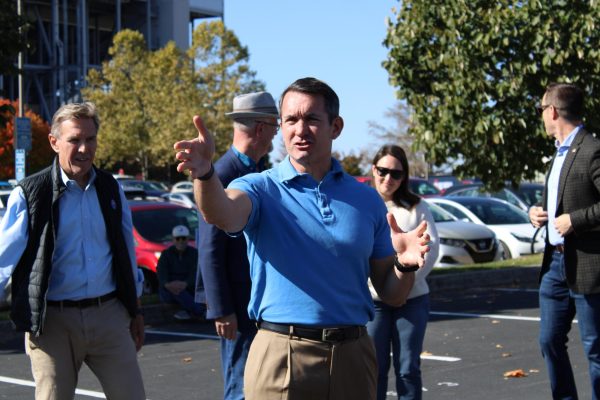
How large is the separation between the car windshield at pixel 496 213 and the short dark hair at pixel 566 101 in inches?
558

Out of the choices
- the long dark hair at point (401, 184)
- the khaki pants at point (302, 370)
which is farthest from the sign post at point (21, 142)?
the khaki pants at point (302, 370)

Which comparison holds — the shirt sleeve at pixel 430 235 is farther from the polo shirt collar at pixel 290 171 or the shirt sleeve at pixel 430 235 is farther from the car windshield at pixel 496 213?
the car windshield at pixel 496 213

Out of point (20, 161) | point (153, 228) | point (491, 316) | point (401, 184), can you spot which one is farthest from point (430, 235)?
point (20, 161)

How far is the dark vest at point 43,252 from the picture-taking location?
5086 mm

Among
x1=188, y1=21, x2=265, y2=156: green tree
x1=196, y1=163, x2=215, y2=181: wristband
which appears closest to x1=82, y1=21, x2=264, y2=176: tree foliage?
x1=188, y1=21, x2=265, y2=156: green tree

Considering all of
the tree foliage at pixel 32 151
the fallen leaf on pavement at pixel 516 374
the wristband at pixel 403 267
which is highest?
the tree foliage at pixel 32 151

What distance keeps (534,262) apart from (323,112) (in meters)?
13.8

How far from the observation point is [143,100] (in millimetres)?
54688

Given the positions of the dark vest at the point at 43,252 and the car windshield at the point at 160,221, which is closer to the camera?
the dark vest at the point at 43,252

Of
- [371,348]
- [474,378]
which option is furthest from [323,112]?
[474,378]

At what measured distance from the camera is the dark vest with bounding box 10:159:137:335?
5086 millimetres

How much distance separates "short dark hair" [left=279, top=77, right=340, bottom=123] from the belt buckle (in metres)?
0.80

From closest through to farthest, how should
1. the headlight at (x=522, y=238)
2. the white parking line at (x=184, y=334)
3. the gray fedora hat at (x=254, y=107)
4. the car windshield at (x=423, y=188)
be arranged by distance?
the gray fedora hat at (x=254, y=107) → the white parking line at (x=184, y=334) → the headlight at (x=522, y=238) → the car windshield at (x=423, y=188)

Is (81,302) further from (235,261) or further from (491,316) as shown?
(491,316)
